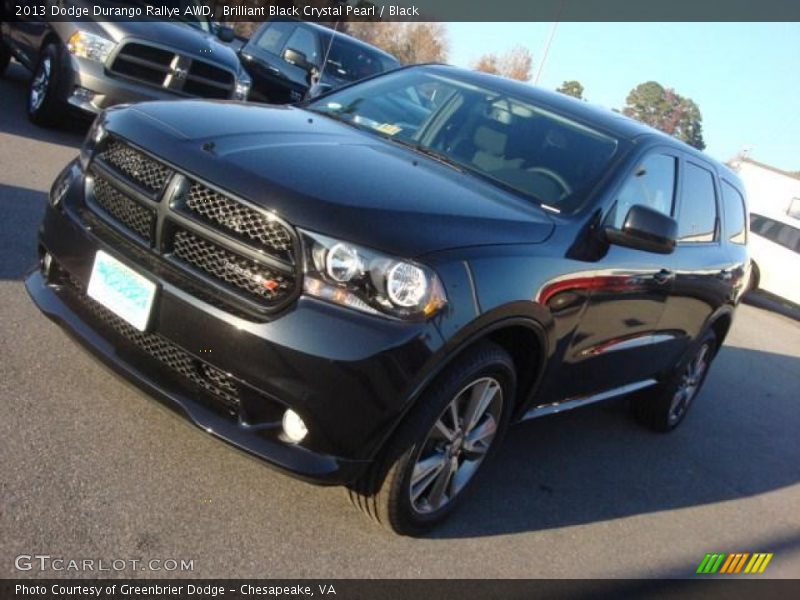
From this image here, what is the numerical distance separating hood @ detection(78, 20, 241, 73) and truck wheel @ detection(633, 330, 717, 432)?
542 centimetres

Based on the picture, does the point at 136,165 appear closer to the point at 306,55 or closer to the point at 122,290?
the point at 122,290

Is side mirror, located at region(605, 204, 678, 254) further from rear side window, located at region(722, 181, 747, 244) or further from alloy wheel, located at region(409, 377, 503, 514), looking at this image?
rear side window, located at region(722, 181, 747, 244)

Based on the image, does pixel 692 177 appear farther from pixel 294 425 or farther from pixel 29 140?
pixel 29 140

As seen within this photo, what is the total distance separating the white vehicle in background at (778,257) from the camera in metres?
14.9

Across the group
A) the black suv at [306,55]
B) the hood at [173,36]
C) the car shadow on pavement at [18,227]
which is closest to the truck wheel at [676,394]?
the car shadow on pavement at [18,227]

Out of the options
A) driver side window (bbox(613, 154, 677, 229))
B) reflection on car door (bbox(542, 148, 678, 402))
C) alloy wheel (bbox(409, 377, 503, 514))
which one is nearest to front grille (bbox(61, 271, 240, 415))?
alloy wheel (bbox(409, 377, 503, 514))

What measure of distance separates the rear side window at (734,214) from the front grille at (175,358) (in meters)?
4.00

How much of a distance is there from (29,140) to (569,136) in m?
5.53

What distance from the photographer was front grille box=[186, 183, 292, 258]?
2.66 meters

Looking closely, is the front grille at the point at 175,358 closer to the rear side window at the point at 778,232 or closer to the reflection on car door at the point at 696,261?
the reflection on car door at the point at 696,261

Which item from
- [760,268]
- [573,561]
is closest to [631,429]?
[573,561]

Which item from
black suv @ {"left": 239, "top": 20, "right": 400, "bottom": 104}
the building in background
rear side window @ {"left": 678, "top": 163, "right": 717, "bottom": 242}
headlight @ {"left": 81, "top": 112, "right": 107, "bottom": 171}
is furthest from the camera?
the building in background

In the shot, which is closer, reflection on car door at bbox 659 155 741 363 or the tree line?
reflection on car door at bbox 659 155 741 363

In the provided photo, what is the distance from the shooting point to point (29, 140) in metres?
7.43
